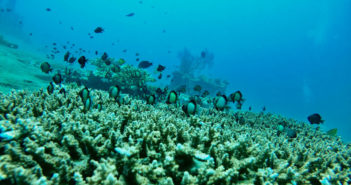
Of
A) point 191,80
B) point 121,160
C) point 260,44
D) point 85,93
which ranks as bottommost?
point 121,160

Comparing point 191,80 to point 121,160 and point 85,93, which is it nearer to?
point 85,93

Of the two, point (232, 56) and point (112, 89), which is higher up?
point (232, 56)

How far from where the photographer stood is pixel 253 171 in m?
2.34

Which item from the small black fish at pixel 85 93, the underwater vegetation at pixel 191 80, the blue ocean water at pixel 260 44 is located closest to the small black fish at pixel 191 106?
the small black fish at pixel 85 93

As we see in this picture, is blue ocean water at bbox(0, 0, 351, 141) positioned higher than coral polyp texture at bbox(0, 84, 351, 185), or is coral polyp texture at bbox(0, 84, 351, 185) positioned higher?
blue ocean water at bbox(0, 0, 351, 141)

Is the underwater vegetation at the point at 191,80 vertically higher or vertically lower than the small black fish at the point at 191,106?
higher

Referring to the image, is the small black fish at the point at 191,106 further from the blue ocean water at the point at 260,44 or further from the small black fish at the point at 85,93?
the blue ocean water at the point at 260,44

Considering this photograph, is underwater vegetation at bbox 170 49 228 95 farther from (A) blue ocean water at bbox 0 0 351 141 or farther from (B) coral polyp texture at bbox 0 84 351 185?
(A) blue ocean water at bbox 0 0 351 141

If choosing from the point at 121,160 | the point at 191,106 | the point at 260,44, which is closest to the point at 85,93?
the point at 191,106

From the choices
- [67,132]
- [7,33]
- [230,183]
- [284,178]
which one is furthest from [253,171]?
[7,33]

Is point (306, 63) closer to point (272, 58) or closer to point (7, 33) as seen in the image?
point (272, 58)

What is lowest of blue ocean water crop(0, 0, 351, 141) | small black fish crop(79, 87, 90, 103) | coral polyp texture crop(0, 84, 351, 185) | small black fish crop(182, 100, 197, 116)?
coral polyp texture crop(0, 84, 351, 185)

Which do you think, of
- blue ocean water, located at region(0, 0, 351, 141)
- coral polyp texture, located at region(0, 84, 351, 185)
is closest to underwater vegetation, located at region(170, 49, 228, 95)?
coral polyp texture, located at region(0, 84, 351, 185)

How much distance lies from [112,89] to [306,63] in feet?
702
